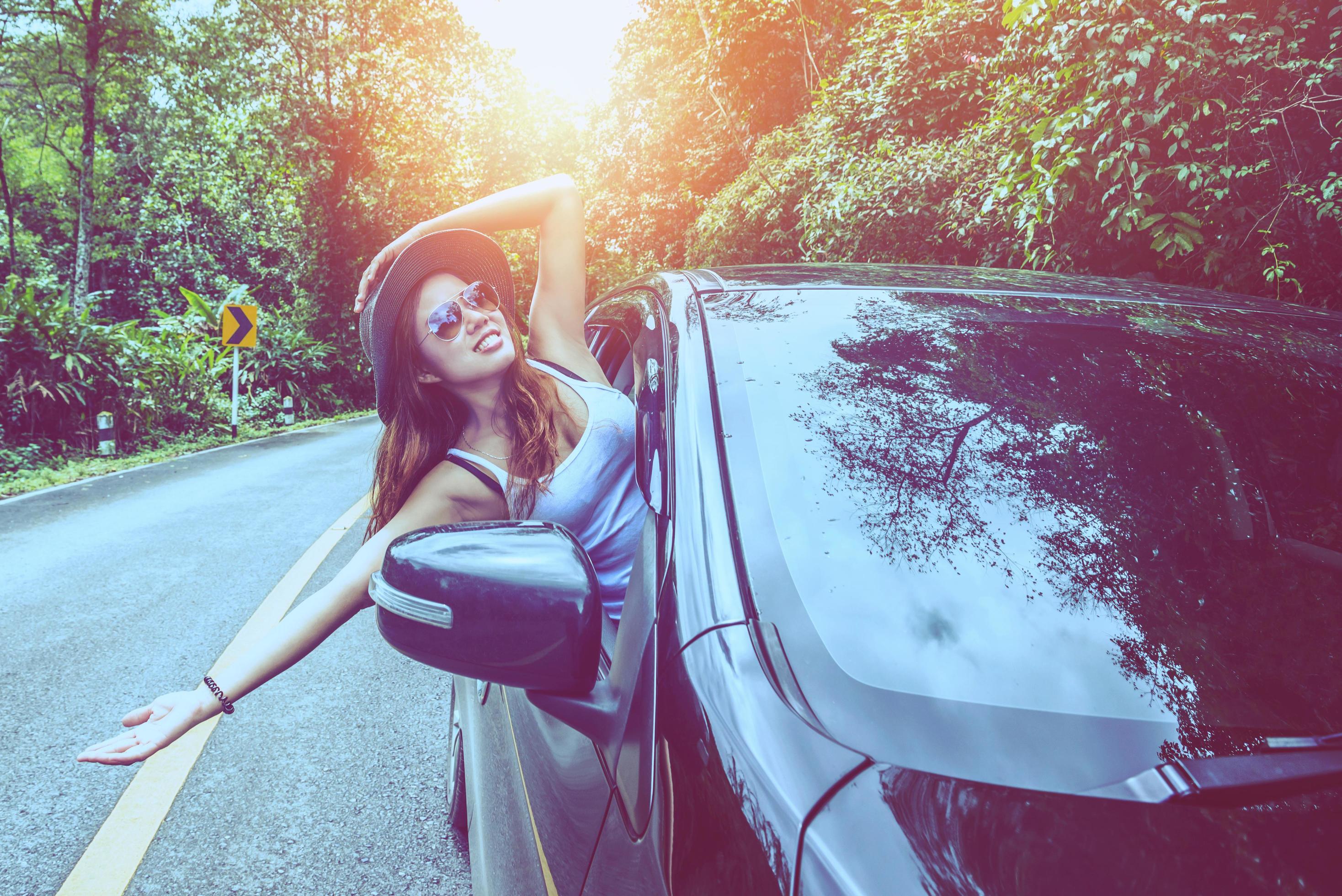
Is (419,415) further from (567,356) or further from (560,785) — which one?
(560,785)

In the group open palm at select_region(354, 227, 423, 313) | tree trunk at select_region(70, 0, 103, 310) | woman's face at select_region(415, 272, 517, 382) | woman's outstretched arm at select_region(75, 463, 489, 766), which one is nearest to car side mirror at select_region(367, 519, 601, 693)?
woman's outstretched arm at select_region(75, 463, 489, 766)

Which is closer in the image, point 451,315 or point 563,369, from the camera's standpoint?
point 451,315

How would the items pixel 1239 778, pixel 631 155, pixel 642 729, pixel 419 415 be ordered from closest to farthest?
pixel 1239 778 → pixel 642 729 → pixel 419 415 → pixel 631 155

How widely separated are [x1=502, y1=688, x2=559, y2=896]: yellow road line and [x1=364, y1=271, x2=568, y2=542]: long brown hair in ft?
1.66

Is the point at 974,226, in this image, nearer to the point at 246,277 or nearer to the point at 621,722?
the point at 621,722

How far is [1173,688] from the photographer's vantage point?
37.5 inches

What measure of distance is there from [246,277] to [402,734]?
28250 millimetres

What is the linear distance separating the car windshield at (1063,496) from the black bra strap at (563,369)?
0.53 meters

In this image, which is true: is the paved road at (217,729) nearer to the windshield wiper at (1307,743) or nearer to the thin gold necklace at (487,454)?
the thin gold necklace at (487,454)

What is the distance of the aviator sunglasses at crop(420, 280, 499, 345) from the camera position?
194 centimetres

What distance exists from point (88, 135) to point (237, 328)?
727 cm

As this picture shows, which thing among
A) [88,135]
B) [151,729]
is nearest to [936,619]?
[151,729]

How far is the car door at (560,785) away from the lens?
44.3 inches

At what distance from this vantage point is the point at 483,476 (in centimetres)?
174
